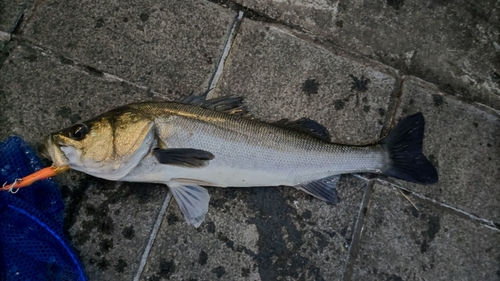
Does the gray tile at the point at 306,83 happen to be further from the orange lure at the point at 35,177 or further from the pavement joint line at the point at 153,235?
the orange lure at the point at 35,177

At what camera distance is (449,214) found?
357 centimetres

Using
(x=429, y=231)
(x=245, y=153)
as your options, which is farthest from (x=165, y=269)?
(x=429, y=231)

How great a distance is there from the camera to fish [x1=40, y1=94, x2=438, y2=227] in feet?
9.32

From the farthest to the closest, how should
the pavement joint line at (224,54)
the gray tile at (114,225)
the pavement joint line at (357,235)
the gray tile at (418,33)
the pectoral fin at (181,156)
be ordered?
the gray tile at (418,33), the pavement joint line at (224,54), the pavement joint line at (357,235), the gray tile at (114,225), the pectoral fin at (181,156)

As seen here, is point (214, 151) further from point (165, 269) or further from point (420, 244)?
point (420, 244)

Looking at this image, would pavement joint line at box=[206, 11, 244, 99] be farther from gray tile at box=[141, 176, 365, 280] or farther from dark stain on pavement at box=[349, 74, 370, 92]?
dark stain on pavement at box=[349, 74, 370, 92]

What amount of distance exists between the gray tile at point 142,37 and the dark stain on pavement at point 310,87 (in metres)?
0.84

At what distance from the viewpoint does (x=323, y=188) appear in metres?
3.30

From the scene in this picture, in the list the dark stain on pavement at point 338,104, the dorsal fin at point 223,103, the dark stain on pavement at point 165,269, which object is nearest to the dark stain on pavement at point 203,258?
the dark stain on pavement at point 165,269

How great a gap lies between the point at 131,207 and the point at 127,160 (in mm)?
532

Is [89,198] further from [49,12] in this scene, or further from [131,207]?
[49,12]

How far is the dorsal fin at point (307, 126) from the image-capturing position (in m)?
3.28

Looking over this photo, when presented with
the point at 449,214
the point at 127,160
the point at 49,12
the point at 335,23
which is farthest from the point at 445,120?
the point at 49,12

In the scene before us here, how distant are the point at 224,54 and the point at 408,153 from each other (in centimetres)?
181
